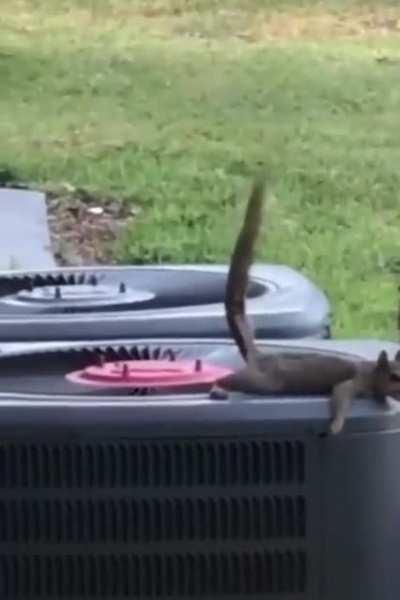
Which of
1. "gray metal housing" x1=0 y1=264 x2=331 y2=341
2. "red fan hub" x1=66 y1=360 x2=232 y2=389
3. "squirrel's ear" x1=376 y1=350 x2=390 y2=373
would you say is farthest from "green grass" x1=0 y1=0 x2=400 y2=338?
"squirrel's ear" x1=376 y1=350 x2=390 y2=373

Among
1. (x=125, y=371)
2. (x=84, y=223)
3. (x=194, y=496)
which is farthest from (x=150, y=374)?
(x=84, y=223)

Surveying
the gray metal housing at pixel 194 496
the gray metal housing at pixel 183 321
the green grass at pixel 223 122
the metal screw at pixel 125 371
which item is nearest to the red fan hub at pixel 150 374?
the metal screw at pixel 125 371

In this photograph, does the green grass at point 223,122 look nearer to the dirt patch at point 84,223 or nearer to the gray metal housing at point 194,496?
the dirt patch at point 84,223

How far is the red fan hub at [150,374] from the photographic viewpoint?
2.55 meters

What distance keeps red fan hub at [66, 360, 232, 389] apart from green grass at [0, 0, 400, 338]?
305cm

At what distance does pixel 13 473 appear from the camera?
7.85ft

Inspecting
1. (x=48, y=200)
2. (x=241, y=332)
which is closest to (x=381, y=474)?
(x=241, y=332)

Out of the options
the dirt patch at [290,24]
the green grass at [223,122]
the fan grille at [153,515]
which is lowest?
the green grass at [223,122]

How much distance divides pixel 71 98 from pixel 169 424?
30.5 feet

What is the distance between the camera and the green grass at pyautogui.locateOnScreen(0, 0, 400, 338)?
7738 mm

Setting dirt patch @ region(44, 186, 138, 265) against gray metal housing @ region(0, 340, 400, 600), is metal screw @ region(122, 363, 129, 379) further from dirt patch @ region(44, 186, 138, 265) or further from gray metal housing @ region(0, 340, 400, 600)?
dirt patch @ region(44, 186, 138, 265)

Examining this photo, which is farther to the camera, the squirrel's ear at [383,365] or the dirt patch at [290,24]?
the dirt patch at [290,24]

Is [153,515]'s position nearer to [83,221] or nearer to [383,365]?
[383,365]

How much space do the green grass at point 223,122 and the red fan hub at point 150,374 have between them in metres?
3.05
